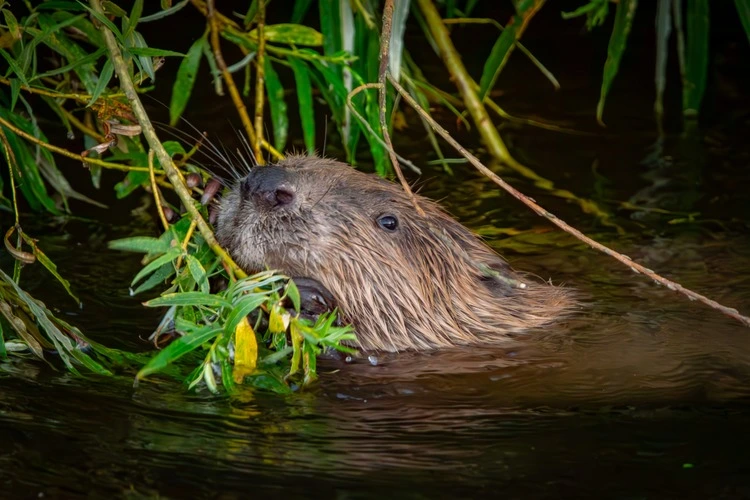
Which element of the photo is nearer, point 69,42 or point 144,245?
point 144,245

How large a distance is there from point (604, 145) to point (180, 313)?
2.73 metres

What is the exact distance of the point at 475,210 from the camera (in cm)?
436

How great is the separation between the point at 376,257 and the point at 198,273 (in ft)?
2.32

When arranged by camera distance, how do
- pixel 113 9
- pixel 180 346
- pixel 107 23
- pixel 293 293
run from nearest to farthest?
1. pixel 180 346
2. pixel 293 293
3. pixel 107 23
4. pixel 113 9

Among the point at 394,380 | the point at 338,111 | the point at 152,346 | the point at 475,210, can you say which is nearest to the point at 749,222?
the point at 475,210

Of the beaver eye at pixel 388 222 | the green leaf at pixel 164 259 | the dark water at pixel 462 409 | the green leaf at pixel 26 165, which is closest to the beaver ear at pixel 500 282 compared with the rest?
the dark water at pixel 462 409

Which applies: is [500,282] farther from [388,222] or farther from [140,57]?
[140,57]

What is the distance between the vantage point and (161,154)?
2562 millimetres

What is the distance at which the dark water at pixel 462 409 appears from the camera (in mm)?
2299

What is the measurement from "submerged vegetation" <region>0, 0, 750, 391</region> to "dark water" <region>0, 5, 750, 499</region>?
0.10 meters

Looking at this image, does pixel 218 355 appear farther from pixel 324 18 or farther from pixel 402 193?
pixel 324 18

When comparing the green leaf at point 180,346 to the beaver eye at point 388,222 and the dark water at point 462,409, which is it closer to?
the dark water at point 462,409

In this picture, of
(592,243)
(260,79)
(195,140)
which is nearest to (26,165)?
(195,140)

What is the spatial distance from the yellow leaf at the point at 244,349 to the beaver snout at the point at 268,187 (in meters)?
0.43
